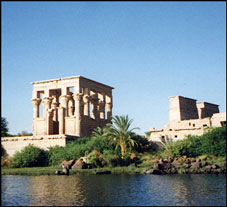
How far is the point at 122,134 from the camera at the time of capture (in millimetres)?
33281

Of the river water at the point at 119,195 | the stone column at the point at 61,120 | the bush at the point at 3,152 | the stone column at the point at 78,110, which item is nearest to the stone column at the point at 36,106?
the stone column at the point at 61,120

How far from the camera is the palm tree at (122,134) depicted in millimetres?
32969

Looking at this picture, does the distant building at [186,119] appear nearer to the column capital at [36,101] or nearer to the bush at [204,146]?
the bush at [204,146]

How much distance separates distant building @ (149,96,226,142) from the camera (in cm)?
3606

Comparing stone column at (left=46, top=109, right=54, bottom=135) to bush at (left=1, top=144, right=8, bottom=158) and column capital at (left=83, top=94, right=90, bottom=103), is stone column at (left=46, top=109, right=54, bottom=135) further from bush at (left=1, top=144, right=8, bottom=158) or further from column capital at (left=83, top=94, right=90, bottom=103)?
bush at (left=1, top=144, right=8, bottom=158)

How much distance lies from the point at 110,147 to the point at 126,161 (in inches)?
117

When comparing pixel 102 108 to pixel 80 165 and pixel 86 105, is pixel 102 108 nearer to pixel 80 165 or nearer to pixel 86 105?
pixel 86 105

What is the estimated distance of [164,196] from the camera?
604 inches

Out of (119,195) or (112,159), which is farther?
(112,159)

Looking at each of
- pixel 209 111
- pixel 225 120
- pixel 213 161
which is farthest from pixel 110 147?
pixel 209 111

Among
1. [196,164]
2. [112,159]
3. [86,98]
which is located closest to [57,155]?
[112,159]

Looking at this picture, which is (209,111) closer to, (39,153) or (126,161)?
(126,161)

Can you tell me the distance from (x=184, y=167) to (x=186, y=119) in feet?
41.6

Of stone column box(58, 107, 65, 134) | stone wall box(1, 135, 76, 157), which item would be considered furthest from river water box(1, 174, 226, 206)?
stone column box(58, 107, 65, 134)
